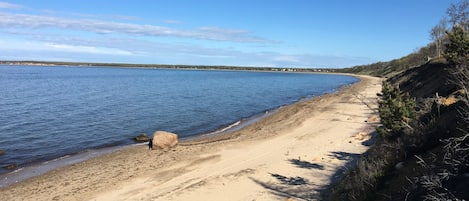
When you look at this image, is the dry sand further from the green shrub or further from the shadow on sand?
the green shrub

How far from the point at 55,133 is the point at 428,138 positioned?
22973mm

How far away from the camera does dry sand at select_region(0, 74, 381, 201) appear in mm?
12402

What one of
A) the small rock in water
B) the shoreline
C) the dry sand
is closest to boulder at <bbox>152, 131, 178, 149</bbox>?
the dry sand

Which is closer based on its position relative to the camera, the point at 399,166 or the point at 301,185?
the point at 399,166

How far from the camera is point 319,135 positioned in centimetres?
2130

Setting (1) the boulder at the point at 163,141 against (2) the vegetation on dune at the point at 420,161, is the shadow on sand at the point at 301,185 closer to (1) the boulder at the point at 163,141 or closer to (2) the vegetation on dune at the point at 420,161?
(2) the vegetation on dune at the point at 420,161

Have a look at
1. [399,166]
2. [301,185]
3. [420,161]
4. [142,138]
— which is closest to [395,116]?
[301,185]

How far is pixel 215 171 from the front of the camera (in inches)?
587

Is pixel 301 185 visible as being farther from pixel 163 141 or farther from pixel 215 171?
pixel 163 141

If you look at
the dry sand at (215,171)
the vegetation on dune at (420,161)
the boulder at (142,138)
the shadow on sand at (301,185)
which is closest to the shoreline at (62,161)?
the dry sand at (215,171)

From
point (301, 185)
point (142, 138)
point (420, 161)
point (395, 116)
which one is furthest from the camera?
point (142, 138)

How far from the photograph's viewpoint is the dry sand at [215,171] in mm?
12402

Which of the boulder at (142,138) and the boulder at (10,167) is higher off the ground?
the boulder at (142,138)

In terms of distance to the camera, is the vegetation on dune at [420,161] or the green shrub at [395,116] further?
the green shrub at [395,116]
